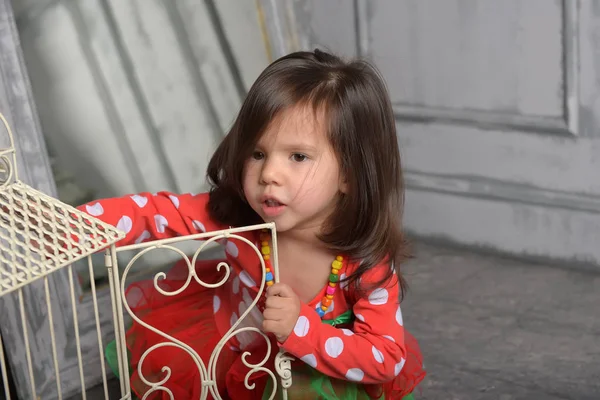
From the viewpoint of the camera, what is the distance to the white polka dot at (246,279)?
1.39 meters

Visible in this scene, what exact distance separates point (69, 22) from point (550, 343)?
1.14m

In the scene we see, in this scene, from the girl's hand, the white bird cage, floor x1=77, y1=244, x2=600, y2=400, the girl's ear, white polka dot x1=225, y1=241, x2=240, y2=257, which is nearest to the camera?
the white bird cage

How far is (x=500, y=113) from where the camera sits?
6.62 ft

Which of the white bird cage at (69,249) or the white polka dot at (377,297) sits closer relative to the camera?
the white bird cage at (69,249)

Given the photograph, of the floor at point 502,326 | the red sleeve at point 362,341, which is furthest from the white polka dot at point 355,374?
the floor at point 502,326

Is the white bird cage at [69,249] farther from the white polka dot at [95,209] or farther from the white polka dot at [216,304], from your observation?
the white polka dot at [216,304]

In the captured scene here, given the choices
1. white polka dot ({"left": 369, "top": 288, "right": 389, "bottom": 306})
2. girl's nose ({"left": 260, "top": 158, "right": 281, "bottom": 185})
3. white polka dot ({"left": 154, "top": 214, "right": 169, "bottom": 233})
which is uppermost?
girl's nose ({"left": 260, "top": 158, "right": 281, "bottom": 185})

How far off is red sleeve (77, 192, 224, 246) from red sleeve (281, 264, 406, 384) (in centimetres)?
26

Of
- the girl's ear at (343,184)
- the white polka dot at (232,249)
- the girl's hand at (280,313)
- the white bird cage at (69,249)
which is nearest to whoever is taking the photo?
the white bird cage at (69,249)

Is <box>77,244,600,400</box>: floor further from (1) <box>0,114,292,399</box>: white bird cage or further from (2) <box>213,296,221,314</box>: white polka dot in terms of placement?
(1) <box>0,114,292,399</box>: white bird cage

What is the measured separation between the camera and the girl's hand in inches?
46.8

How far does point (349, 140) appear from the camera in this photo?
1.26 metres

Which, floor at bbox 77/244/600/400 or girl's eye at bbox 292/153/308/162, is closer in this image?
girl's eye at bbox 292/153/308/162

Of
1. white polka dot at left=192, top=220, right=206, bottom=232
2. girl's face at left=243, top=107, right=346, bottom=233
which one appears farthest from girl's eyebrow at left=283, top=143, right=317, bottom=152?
white polka dot at left=192, top=220, right=206, bottom=232
